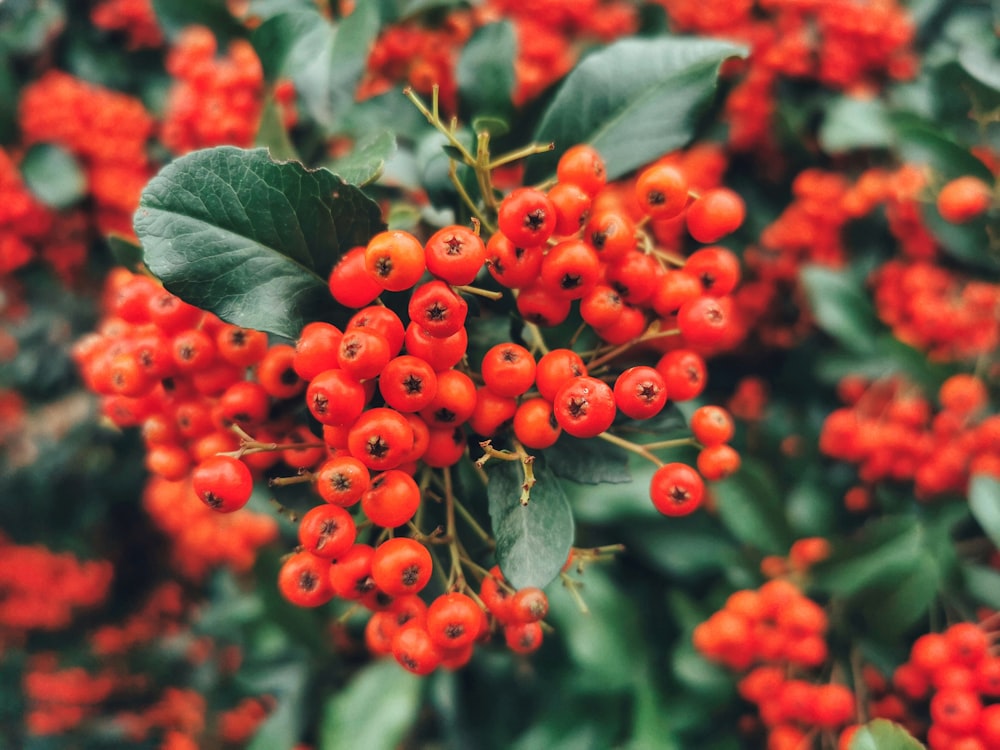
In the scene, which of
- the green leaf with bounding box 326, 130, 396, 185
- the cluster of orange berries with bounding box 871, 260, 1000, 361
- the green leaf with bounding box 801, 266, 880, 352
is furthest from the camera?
the green leaf with bounding box 801, 266, 880, 352

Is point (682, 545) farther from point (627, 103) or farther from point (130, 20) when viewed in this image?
point (130, 20)

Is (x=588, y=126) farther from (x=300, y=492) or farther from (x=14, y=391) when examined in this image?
(x=14, y=391)

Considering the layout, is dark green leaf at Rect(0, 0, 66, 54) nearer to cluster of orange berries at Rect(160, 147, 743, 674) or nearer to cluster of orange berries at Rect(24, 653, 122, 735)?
cluster of orange berries at Rect(160, 147, 743, 674)

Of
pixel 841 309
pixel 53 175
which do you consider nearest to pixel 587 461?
pixel 841 309

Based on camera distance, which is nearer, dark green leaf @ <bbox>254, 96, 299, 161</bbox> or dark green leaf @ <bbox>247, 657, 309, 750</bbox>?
dark green leaf @ <bbox>254, 96, 299, 161</bbox>

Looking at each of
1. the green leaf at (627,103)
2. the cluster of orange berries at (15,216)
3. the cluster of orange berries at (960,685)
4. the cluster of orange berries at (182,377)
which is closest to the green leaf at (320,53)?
the green leaf at (627,103)

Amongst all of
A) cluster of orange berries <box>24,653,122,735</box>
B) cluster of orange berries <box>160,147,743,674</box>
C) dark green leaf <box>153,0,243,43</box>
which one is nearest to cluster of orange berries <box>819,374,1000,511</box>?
cluster of orange berries <box>160,147,743,674</box>

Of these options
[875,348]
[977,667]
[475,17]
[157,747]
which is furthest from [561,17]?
[157,747]
